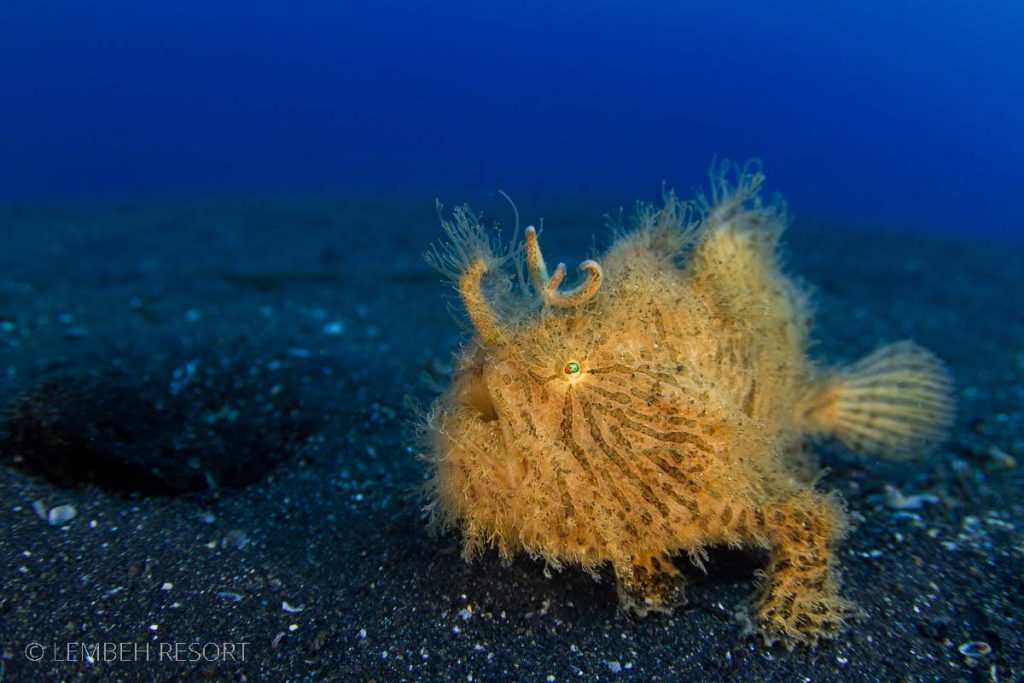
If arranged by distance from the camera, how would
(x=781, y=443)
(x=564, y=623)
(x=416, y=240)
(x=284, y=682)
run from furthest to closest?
(x=416, y=240)
(x=781, y=443)
(x=564, y=623)
(x=284, y=682)

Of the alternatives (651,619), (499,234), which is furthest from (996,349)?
(499,234)

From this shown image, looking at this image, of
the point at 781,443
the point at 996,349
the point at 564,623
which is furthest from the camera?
the point at 996,349

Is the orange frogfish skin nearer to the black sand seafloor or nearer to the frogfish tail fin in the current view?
the black sand seafloor

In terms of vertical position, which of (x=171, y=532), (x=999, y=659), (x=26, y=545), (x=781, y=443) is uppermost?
(x=781, y=443)

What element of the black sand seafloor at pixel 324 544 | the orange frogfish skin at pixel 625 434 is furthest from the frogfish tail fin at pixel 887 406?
the orange frogfish skin at pixel 625 434

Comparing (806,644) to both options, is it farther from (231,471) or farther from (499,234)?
(231,471)

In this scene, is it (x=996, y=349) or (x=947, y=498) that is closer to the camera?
(x=947, y=498)
